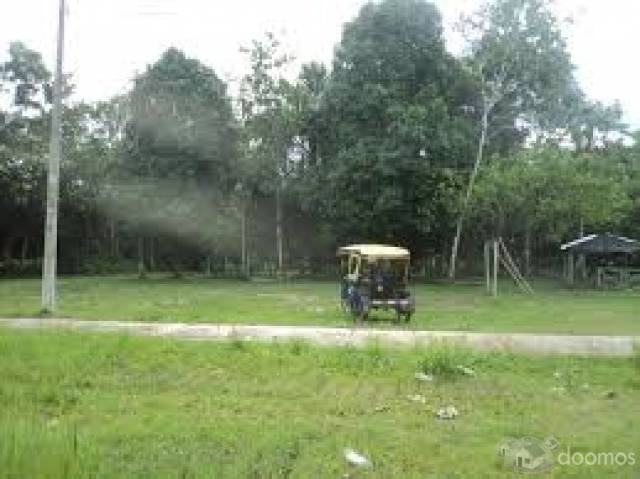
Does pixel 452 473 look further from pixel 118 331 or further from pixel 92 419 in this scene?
pixel 118 331

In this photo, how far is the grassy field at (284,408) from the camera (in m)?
7.41

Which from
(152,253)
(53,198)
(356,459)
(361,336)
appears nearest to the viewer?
(356,459)

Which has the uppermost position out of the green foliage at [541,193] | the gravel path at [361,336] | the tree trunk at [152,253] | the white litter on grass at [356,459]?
the green foliage at [541,193]

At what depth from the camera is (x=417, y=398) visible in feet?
34.8

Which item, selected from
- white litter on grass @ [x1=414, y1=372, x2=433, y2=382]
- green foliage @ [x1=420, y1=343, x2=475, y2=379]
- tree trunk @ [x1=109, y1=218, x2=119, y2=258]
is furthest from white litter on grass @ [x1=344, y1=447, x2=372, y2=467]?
tree trunk @ [x1=109, y1=218, x2=119, y2=258]

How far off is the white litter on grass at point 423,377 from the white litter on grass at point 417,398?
0.95 meters

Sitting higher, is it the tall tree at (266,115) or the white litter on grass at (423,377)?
the tall tree at (266,115)

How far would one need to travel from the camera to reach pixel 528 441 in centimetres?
853

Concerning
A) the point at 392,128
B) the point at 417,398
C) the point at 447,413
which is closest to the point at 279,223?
the point at 392,128

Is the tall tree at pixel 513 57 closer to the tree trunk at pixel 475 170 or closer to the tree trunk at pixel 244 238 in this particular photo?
the tree trunk at pixel 475 170

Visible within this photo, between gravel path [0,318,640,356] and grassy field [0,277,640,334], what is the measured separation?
1.93 metres

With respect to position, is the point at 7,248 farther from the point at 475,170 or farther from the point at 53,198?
the point at 53,198

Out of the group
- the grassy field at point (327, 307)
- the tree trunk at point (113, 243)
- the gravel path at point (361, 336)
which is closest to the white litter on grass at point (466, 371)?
the gravel path at point (361, 336)

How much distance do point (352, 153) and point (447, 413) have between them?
33669 millimetres
